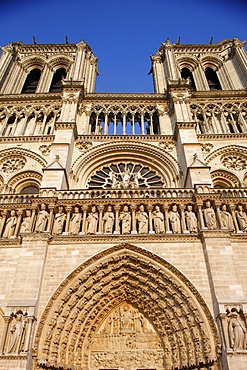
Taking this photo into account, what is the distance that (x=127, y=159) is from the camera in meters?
12.8

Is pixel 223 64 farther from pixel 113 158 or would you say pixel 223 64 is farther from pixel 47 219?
pixel 47 219

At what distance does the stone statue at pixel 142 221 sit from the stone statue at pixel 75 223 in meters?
1.63

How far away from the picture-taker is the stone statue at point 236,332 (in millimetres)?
6461

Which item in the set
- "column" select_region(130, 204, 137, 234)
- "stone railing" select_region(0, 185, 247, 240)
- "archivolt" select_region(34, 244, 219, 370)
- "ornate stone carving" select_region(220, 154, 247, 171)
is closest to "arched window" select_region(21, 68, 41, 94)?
"stone railing" select_region(0, 185, 247, 240)

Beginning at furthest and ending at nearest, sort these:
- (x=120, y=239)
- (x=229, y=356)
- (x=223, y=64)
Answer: (x=223, y=64) < (x=120, y=239) < (x=229, y=356)

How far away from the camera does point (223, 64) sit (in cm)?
1892

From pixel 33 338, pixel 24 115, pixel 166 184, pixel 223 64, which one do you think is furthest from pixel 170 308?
pixel 223 64

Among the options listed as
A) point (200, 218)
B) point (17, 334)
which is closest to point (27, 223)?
point (17, 334)

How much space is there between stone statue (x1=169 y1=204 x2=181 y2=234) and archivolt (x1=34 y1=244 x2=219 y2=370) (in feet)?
3.19

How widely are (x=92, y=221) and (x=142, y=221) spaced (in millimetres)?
1353

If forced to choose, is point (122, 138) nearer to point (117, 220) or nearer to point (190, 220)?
point (117, 220)

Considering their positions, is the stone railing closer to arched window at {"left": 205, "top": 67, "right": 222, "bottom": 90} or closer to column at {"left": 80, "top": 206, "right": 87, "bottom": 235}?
column at {"left": 80, "top": 206, "right": 87, "bottom": 235}

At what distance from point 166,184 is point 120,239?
4.04m

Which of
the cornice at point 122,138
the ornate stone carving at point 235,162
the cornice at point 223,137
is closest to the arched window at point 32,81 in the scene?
the cornice at point 122,138
